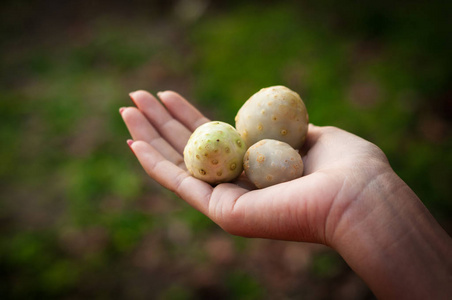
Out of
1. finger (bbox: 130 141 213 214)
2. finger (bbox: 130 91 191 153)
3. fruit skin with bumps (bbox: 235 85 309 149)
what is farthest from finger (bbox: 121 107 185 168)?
fruit skin with bumps (bbox: 235 85 309 149)

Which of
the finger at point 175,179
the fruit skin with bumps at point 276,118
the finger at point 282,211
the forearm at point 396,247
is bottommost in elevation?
the forearm at point 396,247

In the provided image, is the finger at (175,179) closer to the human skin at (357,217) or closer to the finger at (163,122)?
the human skin at (357,217)

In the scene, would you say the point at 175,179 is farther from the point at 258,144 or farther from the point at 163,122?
the point at 163,122

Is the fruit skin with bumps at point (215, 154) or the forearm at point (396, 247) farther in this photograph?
the fruit skin with bumps at point (215, 154)

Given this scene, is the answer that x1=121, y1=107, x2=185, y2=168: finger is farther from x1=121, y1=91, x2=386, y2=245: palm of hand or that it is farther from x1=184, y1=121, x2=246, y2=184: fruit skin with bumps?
x1=184, y1=121, x2=246, y2=184: fruit skin with bumps

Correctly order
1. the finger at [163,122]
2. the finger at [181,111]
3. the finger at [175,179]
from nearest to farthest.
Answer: the finger at [175,179] < the finger at [163,122] < the finger at [181,111]

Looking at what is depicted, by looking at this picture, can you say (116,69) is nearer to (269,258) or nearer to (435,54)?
(269,258)

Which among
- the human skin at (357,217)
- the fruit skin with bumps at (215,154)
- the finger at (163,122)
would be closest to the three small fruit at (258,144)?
the fruit skin with bumps at (215,154)

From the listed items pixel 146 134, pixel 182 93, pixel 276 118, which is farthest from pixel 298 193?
pixel 182 93
